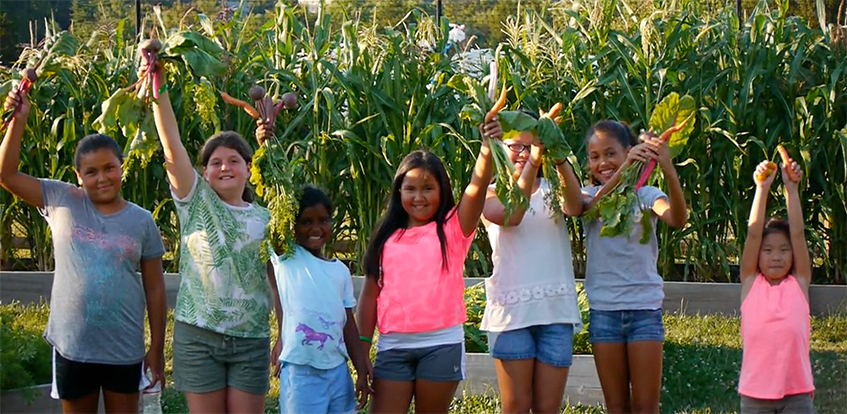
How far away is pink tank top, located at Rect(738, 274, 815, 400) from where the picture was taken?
4.18 m

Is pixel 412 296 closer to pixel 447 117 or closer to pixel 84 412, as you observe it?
pixel 84 412

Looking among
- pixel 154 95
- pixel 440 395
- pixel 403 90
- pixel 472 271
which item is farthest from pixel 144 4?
pixel 440 395

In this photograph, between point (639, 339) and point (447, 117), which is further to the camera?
point (447, 117)

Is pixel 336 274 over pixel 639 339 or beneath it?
over

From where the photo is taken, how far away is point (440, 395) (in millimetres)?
4012

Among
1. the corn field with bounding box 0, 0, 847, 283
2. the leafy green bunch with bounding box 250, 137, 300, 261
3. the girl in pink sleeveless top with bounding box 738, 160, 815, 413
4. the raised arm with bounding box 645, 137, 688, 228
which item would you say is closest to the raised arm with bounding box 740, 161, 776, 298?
the girl in pink sleeveless top with bounding box 738, 160, 815, 413

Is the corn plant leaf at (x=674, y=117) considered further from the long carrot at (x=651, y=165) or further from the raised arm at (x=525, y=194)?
the raised arm at (x=525, y=194)

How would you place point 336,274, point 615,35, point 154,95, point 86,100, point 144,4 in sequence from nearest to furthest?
point 154,95 < point 336,274 < point 615,35 < point 86,100 < point 144,4

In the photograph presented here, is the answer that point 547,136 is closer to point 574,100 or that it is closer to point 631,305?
point 631,305

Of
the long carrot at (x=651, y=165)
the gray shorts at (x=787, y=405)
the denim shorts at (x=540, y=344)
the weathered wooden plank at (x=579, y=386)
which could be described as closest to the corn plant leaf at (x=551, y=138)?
the long carrot at (x=651, y=165)

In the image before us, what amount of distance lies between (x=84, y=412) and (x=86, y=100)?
4645mm

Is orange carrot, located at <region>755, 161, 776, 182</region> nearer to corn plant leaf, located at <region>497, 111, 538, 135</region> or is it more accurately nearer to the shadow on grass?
corn plant leaf, located at <region>497, 111, 538, 135</region>

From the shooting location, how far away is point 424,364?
4008mm

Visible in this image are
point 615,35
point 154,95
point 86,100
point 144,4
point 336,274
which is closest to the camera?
point 154,95
